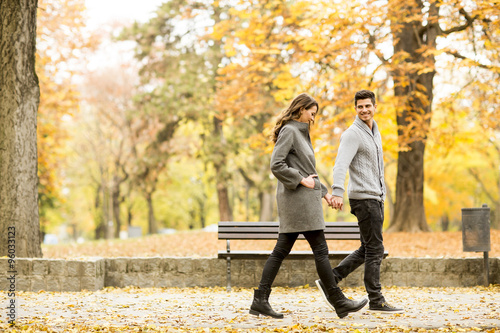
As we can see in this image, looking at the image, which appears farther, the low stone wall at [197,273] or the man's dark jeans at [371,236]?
the low stone wall at [197,273]

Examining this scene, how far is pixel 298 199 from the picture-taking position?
200 inches

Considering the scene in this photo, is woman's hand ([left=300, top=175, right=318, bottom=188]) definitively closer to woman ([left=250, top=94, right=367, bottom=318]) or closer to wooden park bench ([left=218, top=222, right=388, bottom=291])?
woman ([left=250, top=94, right=367, bottom=318])

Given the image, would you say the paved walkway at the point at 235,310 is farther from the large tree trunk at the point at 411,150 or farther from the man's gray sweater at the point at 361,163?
the large tree trunk at the point at 411,150

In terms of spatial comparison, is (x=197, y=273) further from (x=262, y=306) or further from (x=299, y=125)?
(x=299, y=125)

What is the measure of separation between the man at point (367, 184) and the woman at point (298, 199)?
239mm

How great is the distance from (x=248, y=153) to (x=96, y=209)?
2324 centimetres

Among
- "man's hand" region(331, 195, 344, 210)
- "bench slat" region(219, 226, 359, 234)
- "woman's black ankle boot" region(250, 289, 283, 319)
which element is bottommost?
"woman's black ankle boot" region(250, 289, 283, 319)

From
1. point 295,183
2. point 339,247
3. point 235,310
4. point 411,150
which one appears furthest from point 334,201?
point 411,150

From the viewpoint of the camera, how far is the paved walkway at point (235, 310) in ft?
15.8

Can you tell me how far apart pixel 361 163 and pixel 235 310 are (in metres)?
1.91

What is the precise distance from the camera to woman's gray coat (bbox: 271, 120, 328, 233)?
5027 mm

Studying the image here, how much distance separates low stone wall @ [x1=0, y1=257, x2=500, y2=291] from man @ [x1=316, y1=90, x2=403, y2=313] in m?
2.21

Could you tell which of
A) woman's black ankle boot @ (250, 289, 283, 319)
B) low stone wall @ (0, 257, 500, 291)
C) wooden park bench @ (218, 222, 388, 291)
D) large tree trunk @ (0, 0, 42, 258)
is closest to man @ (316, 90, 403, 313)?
woman's black ankle boot @ (250, 289, 283, 319)

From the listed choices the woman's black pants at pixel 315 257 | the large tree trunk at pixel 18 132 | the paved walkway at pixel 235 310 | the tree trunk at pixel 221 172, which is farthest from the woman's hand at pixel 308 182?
the tree trunk at pixel 221 172
